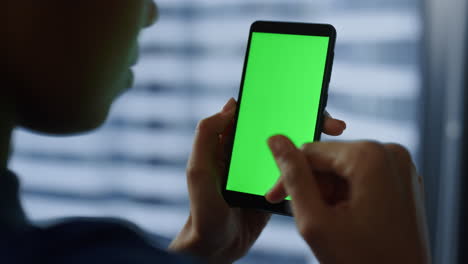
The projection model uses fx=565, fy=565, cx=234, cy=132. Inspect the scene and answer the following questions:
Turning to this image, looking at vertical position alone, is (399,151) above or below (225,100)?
above

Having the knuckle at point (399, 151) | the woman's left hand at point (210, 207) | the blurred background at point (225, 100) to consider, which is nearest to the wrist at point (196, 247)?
the woman's left hand at point (210, 207)

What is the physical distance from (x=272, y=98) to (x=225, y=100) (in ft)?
2.13

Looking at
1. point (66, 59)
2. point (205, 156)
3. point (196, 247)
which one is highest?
point (66, 59)

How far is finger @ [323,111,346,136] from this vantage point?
0.65 meters

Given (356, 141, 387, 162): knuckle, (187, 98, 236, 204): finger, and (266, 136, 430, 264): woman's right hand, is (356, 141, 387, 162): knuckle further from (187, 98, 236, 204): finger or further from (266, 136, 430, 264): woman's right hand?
(187, 98, 236, 204): finger

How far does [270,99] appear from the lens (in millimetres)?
692

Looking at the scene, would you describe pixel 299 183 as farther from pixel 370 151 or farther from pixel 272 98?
pixel 272 98

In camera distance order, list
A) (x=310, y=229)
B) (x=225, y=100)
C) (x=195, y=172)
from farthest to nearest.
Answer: (x=225, y=100) < (x=195, y=172) < (x=310, y=229)

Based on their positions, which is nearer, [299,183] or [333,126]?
[299,183]

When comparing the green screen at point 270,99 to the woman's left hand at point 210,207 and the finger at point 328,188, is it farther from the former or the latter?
the finger at point 328,188

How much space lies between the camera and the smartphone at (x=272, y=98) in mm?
662

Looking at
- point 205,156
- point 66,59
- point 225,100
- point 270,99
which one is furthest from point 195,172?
point 225,100

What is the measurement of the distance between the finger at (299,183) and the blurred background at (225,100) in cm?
73

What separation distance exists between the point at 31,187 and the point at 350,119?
96 cm
